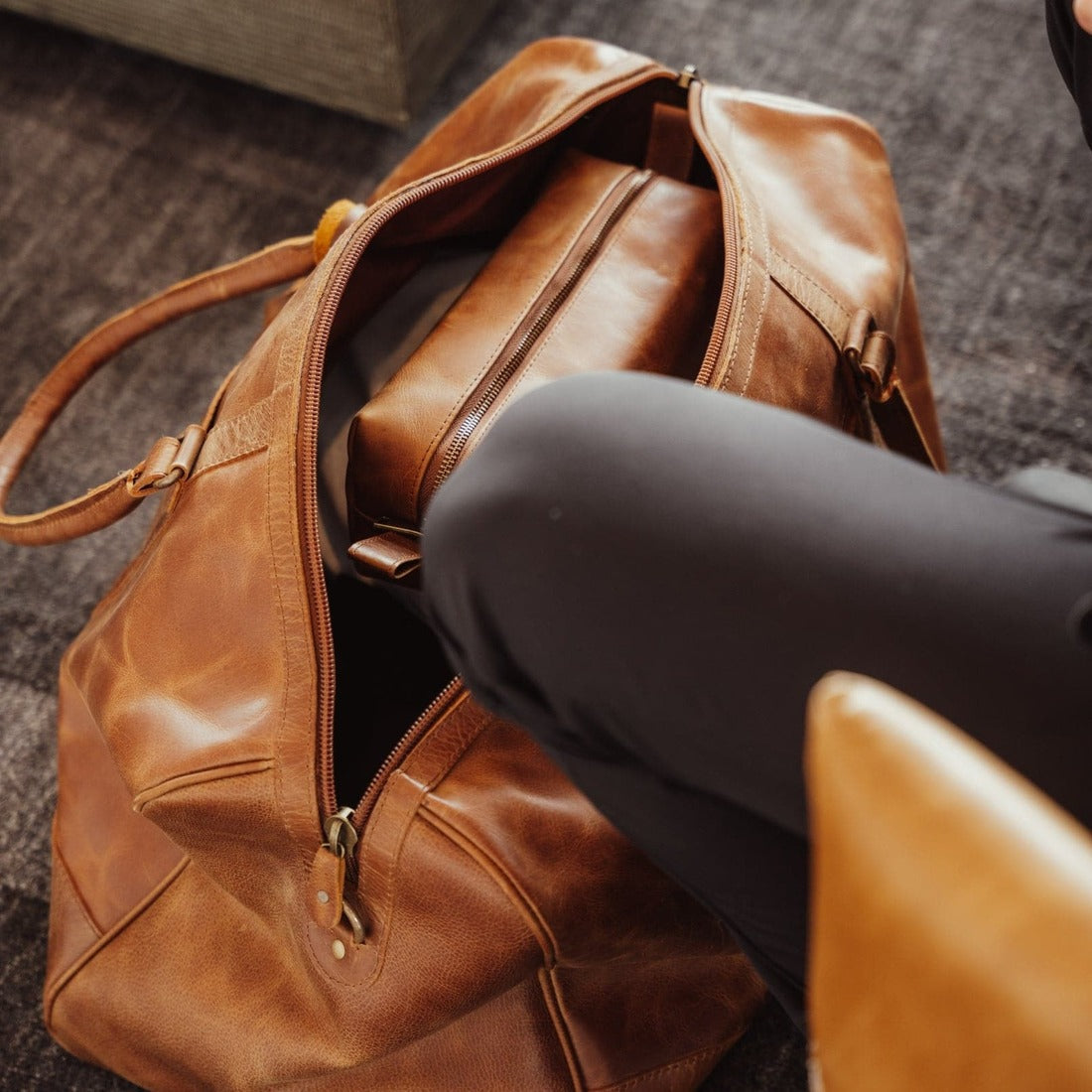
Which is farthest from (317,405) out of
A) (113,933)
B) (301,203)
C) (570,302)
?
(301,203)

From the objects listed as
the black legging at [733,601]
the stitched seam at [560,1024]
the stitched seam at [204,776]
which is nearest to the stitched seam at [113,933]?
the stitched seam at [204,776]

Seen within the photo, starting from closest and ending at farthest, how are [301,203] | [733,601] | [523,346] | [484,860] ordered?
[733,601] → [484,860] → [523,346] → [301,203]

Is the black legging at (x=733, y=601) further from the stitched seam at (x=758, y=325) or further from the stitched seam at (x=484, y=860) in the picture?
the stitched seam at (x=758, y=325)

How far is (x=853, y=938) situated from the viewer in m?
0.34

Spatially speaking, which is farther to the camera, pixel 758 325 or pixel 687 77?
pixel 687 77

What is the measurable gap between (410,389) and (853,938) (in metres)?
0.42

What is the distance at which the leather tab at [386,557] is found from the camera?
634mm

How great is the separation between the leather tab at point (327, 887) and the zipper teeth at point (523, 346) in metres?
0.20

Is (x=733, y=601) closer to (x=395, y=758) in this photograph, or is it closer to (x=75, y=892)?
(x=395, y=758)

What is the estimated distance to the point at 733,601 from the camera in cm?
42

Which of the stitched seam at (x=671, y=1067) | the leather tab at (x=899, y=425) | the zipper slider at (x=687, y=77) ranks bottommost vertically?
the stitched seam at (x=671, y=1067)

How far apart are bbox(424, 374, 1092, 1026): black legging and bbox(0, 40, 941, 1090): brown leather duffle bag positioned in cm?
12

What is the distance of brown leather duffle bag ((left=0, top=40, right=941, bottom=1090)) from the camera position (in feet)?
1.96

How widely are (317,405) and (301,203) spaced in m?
0.63
